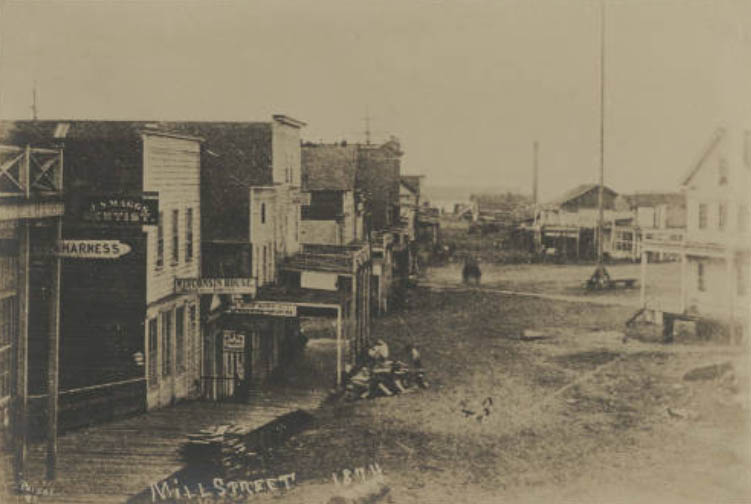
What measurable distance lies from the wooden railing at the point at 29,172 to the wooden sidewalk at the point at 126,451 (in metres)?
3.95

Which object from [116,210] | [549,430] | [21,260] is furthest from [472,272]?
[21,260]

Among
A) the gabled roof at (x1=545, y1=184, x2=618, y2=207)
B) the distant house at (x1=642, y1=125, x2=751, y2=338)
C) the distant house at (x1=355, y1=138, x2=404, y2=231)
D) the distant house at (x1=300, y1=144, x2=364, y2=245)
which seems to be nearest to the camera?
the distant house at (x1=642, y1=125, x2=751, y2=338)

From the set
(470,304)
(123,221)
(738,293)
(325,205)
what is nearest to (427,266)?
(470,304)

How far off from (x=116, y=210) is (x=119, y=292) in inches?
137

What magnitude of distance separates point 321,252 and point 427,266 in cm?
2585

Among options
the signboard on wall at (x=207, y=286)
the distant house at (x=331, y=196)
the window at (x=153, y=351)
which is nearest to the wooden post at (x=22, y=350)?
the window at (x=153, y=351)

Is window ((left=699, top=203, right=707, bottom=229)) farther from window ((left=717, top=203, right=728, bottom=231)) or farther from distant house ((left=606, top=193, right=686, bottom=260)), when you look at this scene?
distant house ((left=606, top=193, right=686, bottom=260))

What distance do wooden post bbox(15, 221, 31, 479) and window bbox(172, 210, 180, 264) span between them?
20.3 feet

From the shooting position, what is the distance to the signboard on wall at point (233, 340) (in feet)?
62.5

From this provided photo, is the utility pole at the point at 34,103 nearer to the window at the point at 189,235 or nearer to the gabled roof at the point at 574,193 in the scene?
the window at the point at 189,235

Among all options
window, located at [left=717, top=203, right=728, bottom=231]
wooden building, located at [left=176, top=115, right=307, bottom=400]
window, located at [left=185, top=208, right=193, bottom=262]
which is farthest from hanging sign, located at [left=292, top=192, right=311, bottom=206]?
window, located at [left=717, top=203, right=728, bottom=231]

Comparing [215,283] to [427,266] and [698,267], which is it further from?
[427,266]

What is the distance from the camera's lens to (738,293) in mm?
24859

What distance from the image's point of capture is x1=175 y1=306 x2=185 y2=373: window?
1734cm
